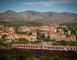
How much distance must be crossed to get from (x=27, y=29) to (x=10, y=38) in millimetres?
15124

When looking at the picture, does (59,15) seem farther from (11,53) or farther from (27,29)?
(11,53)

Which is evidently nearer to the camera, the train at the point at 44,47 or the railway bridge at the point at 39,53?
the railway bridge at the point at 39,53

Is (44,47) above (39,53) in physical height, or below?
above

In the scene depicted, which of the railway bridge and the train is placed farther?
the train

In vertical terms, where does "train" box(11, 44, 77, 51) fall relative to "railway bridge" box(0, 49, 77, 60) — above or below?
above

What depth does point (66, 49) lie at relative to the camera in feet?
48.2

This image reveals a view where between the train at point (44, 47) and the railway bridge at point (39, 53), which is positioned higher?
the train at point (44, 47)

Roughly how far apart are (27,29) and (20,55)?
31839mm

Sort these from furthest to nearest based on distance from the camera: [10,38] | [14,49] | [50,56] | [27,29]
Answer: [27,29] < [10,38] < [14,49] < [50,56]

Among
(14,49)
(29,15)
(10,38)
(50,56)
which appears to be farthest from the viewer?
(29,15)

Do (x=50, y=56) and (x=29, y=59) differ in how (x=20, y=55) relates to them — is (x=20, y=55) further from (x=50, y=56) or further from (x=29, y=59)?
(x=50, y=56)

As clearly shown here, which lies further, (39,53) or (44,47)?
(44,47)

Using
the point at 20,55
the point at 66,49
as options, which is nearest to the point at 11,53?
the point at 20,55

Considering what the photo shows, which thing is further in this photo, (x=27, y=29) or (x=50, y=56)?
(x=27, y=29)
